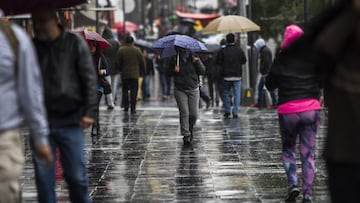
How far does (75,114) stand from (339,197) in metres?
2.65

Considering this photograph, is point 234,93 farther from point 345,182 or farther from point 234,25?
point 345,182

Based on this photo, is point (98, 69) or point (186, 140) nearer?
point (186, 140)

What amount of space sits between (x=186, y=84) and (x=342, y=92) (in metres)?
9.00

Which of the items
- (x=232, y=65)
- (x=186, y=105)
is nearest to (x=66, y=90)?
(x=186, y=105)

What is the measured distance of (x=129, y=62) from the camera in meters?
21.6

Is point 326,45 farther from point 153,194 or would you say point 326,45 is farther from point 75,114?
point 153,194

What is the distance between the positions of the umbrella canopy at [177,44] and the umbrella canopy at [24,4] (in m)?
6.62

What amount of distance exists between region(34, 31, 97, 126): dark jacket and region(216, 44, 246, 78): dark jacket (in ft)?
41.7

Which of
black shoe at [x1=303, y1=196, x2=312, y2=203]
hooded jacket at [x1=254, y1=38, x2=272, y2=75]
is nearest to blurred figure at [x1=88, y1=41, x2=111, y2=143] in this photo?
hooded jacket at [x1=254, y1=38, x2=272, y2=75]

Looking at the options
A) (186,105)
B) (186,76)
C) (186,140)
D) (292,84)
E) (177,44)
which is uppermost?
(292,84)

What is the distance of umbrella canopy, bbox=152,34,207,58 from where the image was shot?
14.4m

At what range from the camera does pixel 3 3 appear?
757 cm

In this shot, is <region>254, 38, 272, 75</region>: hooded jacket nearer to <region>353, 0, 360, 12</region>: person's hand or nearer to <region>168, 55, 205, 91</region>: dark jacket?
<region>168, 55, 205, 91</region>: dark jacket

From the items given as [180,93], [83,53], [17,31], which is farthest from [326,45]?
[180,93]
